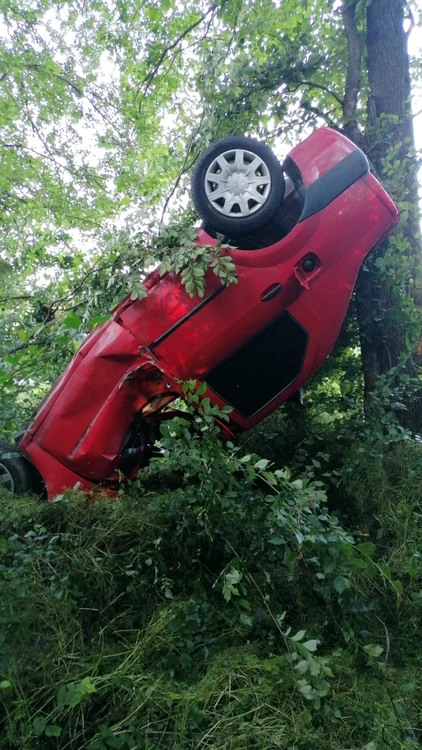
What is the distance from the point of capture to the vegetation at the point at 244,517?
1.88 meters

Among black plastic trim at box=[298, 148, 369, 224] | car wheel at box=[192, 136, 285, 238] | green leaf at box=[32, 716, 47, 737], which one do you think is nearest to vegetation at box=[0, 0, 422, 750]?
green leaf at box=[32, 716, 47, 737]

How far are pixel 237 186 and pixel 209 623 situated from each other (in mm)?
2732

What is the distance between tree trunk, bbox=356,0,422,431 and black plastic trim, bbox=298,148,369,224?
81 cm

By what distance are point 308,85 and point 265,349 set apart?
300 cm

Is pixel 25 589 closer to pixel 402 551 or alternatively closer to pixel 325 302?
pixel 402 551

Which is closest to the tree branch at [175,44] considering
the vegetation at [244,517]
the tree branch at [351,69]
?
the vegetation at [244,517]

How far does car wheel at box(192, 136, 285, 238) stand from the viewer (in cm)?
351

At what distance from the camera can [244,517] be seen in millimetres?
2680

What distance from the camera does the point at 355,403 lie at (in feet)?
14.4

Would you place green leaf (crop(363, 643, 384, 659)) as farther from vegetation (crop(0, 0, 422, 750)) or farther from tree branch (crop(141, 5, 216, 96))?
tree branch (crop(141, 5, 216, 96))

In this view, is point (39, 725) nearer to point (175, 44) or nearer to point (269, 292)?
Answer: point (269, 292)

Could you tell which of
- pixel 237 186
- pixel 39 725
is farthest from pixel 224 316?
pixel 39 725

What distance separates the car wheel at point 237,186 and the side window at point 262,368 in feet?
2.35

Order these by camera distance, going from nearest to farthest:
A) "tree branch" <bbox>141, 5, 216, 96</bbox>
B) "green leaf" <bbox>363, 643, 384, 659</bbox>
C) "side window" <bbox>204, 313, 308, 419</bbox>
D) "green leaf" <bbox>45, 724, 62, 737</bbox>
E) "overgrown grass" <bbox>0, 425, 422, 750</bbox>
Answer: "green leaf" <bbox>45, 724, 62, 737</bbox>, "overgrown grass" <bbox>0, 425, 422, 750</bbox>, "green leaf" <bbox>363, 643, 384, 659</bbox>, "side window" <bbox>204, 313, 308, 419</bbox>, "tree branch" <bbox>141, 5, 216, 96</bbox>
